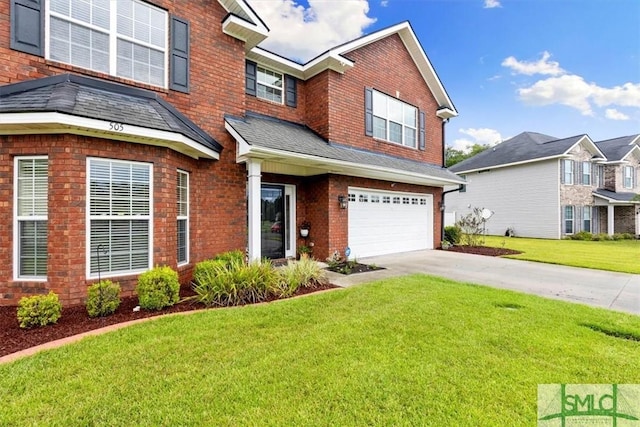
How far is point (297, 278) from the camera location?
6512 mm

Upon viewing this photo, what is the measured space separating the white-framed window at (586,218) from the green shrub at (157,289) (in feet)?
91.1

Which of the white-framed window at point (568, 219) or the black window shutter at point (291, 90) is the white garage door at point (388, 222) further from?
the white-framed window at point (568, 219)

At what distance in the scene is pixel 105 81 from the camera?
6098 millimetres

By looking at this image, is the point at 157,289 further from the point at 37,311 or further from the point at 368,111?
the point at 368,111

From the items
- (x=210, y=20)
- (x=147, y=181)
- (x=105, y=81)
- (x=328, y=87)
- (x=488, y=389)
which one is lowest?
(x=488, y=389)

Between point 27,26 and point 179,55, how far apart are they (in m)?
2.60

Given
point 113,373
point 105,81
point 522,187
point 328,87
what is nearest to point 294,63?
point 328,87

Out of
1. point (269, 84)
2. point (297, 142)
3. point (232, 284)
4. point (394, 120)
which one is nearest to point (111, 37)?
point (269, 84)

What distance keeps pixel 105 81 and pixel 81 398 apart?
606 cm

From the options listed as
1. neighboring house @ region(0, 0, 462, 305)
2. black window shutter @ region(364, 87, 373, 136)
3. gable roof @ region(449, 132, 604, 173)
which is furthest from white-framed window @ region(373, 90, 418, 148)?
gable roof @ region(449, 132, 604, 173)

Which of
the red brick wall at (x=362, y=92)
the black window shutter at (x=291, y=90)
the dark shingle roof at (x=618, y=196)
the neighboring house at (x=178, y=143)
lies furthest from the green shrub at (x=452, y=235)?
the dark shingle roof at (x=618, y=196)

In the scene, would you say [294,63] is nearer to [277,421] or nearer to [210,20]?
[210,20]

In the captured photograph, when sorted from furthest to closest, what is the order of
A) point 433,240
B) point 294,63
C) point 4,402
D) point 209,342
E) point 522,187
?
1. point 522,187
2. point 433,240
3. point 294,63
4. point 209,342
5. point 4,402

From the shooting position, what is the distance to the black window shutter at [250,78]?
29.6 ft
